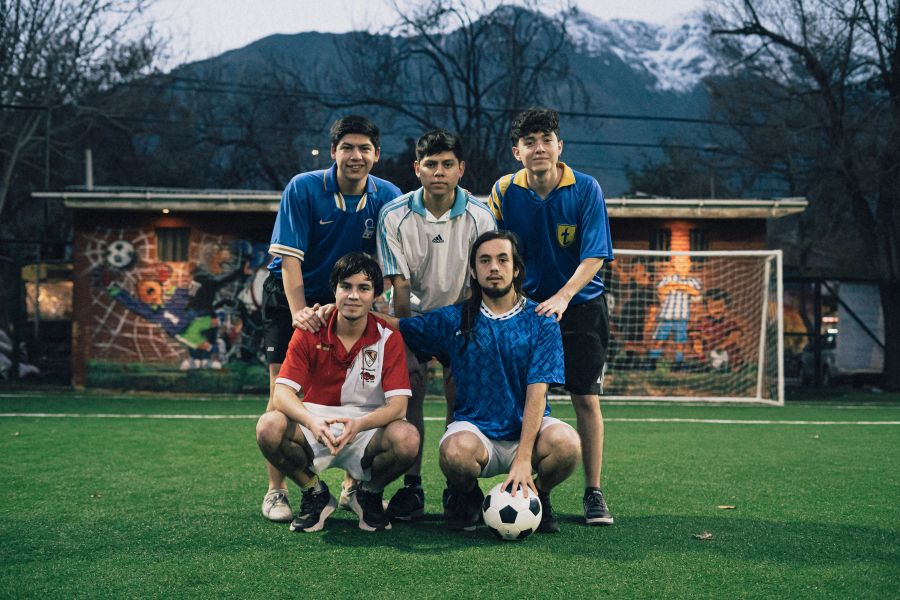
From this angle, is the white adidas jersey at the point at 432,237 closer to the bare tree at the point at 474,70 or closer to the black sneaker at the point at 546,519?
the black sneaker at the point at 546,519

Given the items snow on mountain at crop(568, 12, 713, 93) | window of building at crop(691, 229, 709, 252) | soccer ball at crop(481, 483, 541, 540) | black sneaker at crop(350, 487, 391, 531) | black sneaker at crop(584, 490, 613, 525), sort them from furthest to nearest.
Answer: snow on mountain at crop(568, 12, 713, 93) → window of building at crop(691, 229, 709, 252) → black sneaker at crop(584, 490, 613, 525) → black sneaker at crop(350, 487, 391, 531) → soccer ball at crop(481, 483, 541, 540)

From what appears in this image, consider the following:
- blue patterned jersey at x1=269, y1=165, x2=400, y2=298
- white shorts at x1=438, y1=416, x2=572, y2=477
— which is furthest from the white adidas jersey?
white shorts at x1=438, y1=416, x2=572, y2=477

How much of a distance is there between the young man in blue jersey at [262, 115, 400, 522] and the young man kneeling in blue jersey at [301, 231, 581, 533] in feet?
1.66

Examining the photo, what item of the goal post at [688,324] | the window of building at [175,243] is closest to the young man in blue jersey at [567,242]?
the goal post at [688,324]

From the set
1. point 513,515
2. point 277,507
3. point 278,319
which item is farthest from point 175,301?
point 513,515

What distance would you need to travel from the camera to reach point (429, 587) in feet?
9.93

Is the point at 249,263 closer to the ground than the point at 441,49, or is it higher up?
closer to the ground

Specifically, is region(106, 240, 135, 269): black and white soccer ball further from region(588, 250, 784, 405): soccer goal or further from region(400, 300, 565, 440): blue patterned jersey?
region(400, 300, 565, 440): blue patterned jersey

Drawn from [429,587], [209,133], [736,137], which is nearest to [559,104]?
[736,137]

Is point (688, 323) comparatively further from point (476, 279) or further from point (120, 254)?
point (476, 279)

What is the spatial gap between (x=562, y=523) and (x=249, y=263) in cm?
1122

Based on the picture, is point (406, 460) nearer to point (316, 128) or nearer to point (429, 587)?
point (429, 587)

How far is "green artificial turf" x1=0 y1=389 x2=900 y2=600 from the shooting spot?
10.1 ft

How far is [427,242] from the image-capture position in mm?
4305
